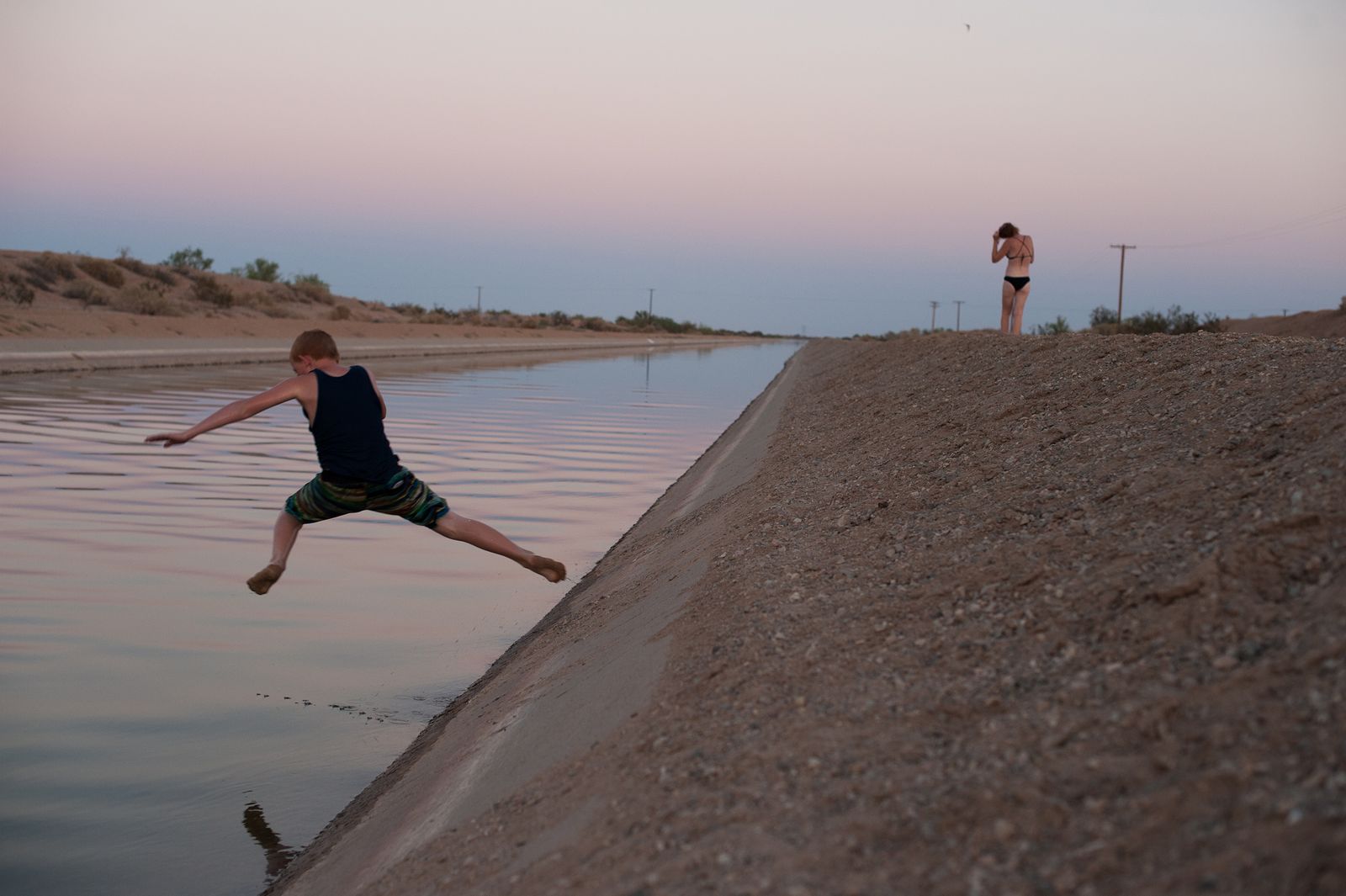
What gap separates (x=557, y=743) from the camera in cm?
483

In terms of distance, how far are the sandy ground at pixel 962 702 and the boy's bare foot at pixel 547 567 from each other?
34 centimetres

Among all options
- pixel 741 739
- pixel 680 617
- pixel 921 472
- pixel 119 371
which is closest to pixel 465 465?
pixel 921 472

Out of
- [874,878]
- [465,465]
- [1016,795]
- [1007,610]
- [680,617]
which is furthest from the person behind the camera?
[465,465]

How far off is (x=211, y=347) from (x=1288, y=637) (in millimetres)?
38483

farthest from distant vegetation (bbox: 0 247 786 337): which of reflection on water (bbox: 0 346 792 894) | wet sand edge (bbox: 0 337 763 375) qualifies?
reflection on water (bbox: 0 346 792 894)

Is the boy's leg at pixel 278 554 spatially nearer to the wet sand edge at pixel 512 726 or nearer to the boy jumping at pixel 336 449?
the boy jumping at pixel 336 449

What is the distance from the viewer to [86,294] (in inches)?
2554

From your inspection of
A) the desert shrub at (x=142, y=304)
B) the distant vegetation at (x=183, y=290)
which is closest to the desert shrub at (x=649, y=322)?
the distant vegetation at (x=183, y=290)

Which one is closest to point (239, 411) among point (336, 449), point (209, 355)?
point (336, 449)

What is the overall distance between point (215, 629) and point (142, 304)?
57.1 m

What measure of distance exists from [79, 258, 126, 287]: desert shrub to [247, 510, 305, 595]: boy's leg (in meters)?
71.2

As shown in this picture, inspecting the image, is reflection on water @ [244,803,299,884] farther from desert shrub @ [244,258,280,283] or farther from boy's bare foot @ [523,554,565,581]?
desert shrub @ [244,258,280,283]

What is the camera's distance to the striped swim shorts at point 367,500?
21.7 feet

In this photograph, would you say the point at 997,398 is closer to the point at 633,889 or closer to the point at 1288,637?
the point at 1288,637
